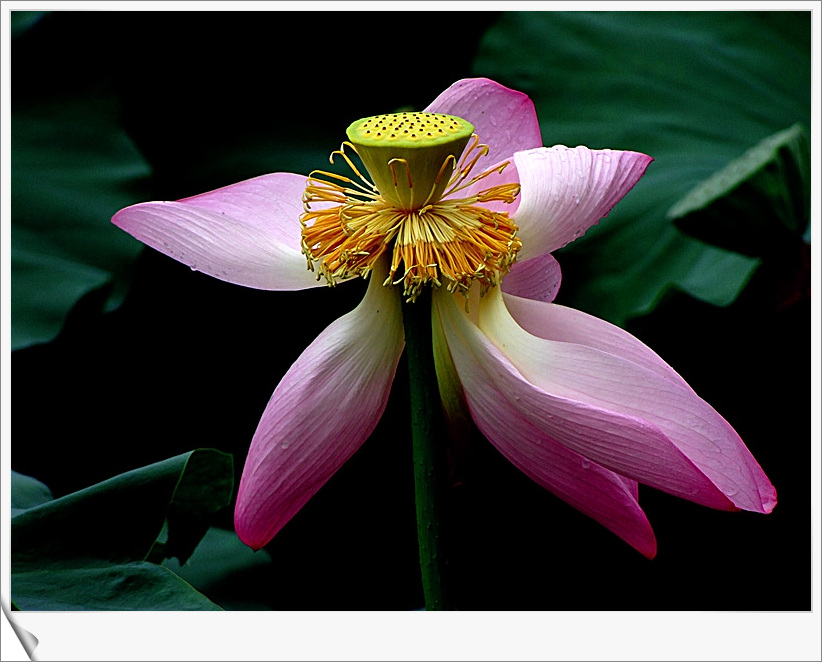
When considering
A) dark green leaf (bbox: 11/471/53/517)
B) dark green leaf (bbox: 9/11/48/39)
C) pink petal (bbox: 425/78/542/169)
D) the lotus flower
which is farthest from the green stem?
dark green leaf (bbox: 9/11/48/39)

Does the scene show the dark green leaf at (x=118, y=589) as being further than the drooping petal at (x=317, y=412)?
Yes

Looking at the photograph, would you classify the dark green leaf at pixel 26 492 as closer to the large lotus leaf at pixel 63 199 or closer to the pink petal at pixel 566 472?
the large lotus leaf at pixel 63 199

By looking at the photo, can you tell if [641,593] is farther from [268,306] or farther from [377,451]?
[268,306]

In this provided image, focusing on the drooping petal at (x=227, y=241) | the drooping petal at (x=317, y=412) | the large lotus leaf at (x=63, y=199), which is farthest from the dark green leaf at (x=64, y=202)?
the drooping petal at (x=317, y=412)

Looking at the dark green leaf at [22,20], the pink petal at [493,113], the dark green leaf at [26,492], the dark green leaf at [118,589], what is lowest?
the dark green leaf at [118,589]

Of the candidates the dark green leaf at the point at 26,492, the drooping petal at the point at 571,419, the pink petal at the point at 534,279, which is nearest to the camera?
the drooping petal at the point at 571,419

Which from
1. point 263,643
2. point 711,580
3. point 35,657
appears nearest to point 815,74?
point 711,580
